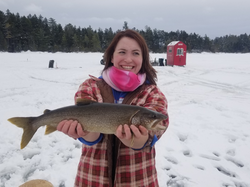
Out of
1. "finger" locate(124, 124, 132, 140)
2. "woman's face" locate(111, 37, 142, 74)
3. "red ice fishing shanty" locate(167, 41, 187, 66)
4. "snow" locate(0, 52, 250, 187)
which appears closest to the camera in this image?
"finger" locate(124, 124, 132, 140)

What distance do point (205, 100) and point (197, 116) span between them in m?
2.45

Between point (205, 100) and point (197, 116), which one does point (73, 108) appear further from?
point (205, 100)

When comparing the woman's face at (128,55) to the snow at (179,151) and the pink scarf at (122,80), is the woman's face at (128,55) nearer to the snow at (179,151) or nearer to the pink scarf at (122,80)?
the pink scarf at (122,80)

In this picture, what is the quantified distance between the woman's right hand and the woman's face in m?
0.96

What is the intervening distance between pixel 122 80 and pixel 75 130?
83 cm

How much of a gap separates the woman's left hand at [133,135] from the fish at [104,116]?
104 millimetres

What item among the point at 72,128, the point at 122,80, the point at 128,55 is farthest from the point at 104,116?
the point at 128,55

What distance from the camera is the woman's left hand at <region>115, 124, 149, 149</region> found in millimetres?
1927

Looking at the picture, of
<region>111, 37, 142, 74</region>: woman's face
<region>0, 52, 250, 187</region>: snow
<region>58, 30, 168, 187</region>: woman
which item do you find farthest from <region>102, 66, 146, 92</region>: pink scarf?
<region>0, 52, 250, 187</region>: snow

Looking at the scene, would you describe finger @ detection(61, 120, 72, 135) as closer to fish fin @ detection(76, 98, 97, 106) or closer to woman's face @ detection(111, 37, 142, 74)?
fish fin @ detection(76, 98, 97, 106)

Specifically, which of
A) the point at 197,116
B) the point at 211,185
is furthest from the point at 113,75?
the point at 197,116

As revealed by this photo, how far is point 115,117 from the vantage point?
6.86ft

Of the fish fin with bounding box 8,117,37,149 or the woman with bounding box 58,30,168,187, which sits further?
the fish fin with bounding box 8,117,37,149

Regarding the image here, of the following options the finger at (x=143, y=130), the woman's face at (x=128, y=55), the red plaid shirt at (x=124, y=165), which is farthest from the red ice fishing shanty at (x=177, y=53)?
the finger at (x=143, y=130)
